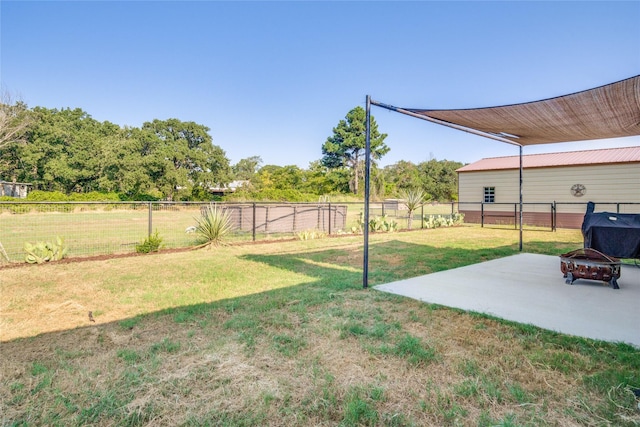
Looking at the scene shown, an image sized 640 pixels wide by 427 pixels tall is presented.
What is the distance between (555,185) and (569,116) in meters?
12.9

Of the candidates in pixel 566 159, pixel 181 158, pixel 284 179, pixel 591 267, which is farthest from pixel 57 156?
pixel 591 267

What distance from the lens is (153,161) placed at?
3045 cm

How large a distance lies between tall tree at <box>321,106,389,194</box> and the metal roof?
18.9 metres

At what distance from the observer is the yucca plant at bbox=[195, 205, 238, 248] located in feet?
26.1

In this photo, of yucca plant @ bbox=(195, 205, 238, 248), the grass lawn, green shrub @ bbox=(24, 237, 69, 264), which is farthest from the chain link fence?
the grass lawn

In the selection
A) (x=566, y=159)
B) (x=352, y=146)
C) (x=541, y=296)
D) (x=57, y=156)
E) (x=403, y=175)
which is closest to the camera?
(x=541, y=296)

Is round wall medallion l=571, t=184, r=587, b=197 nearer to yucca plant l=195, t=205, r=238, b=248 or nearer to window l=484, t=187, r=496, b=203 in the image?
window l=484, t=187, r=496, b=203

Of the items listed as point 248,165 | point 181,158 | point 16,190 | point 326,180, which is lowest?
point 16,190

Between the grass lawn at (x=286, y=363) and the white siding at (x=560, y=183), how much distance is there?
1399 cm

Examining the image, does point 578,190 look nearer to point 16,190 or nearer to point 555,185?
point 555,185

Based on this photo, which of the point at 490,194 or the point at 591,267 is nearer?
the point at 591,267

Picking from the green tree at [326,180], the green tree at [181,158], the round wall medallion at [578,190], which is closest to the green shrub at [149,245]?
the round wall medallion at [578,190]

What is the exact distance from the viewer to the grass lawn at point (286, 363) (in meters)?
1.77

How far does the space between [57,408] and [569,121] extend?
5.84 meters
